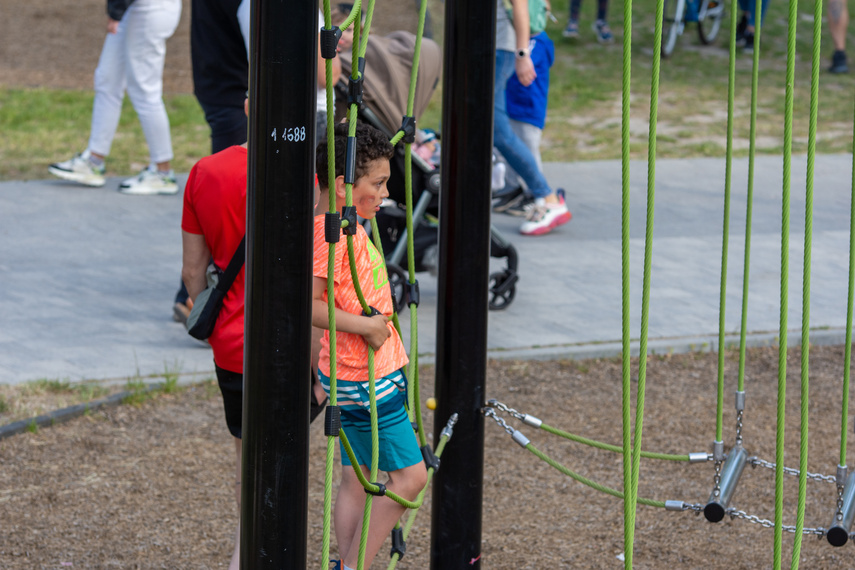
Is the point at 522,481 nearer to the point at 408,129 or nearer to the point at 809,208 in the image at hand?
the point at 408,129

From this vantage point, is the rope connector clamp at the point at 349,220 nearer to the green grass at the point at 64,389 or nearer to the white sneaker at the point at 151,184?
the green grass at the point at 64,389

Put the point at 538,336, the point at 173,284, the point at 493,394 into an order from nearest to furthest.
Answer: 1. the point at 493,394
2. the point at 538,336
3. the point at 173,284

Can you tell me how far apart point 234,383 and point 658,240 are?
468 centimetres

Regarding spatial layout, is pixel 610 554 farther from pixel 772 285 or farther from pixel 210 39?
pixel 772 285

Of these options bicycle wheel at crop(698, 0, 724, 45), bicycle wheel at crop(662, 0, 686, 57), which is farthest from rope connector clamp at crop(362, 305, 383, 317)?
bicycle wheel at crop(698, 0, 724, 45)

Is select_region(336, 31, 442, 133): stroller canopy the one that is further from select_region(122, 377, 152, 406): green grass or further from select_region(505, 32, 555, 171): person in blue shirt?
select_region(505, 32, 555, 171): person in blue shirt

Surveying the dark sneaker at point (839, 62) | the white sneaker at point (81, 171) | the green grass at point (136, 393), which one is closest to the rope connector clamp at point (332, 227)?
the green grass at point (136, 393)

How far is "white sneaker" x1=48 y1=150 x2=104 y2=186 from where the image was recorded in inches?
301

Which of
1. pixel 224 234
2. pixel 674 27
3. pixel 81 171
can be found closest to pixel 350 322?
pixel 224 234

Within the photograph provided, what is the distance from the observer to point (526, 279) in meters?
6.14

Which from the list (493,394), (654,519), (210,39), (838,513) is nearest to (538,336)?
(493,394)

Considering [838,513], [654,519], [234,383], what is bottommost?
[654,519]

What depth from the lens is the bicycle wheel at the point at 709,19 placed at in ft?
50.4

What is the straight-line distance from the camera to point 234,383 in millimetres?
2850
